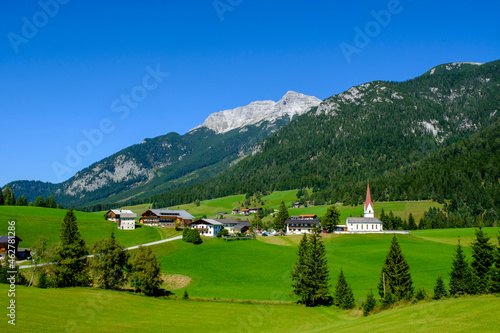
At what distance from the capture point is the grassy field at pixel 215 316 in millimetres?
31141

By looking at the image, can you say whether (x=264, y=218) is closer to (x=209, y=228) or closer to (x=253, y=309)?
(x=209, y=228)

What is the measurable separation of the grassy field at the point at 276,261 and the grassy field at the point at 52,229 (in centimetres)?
1596

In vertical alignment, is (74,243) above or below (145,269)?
above

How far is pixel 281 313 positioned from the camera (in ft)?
172

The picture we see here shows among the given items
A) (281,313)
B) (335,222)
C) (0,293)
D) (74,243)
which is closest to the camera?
(0,293)

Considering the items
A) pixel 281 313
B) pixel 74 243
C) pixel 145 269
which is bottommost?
pixel 281 313

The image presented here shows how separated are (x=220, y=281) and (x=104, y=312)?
1266 inches

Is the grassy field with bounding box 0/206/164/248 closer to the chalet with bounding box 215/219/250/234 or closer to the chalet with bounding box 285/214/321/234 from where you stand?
the chalet with bounding box 215/219/250/234

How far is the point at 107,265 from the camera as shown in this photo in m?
66.9

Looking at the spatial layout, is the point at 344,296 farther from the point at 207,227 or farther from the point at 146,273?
the point at 207,227

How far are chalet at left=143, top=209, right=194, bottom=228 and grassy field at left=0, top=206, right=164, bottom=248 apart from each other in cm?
1682

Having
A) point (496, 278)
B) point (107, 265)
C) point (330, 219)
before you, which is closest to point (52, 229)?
point (107, 265)

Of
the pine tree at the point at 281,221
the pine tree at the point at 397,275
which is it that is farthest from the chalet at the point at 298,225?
the pine tree at the point at 397,275

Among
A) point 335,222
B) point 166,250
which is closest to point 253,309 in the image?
point 166,250
